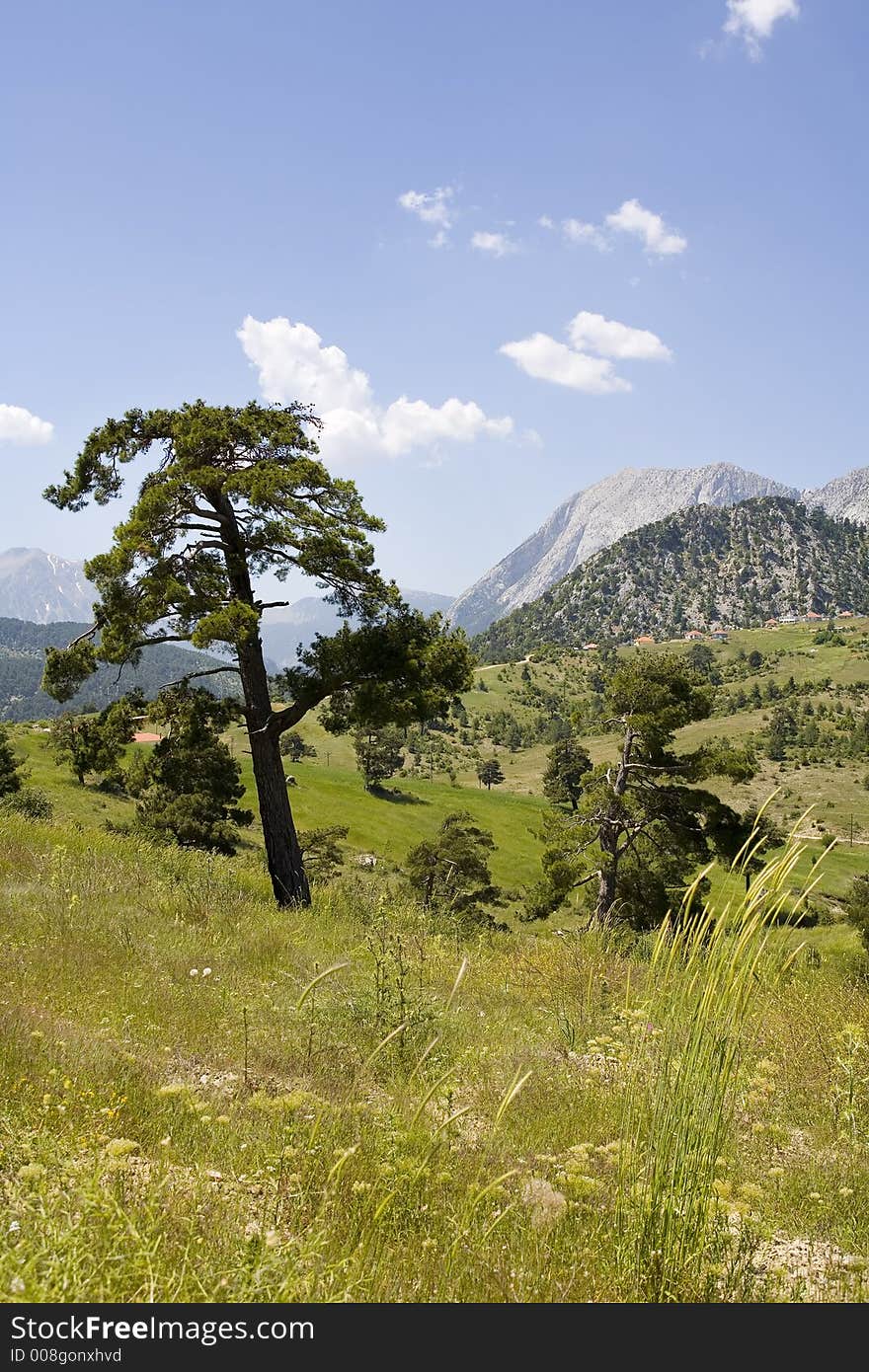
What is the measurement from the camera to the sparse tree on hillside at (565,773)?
377ft

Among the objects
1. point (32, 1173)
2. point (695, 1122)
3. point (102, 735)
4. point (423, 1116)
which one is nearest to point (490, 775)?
point (102, 735)

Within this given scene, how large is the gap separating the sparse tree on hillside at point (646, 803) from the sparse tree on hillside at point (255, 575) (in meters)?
13.0

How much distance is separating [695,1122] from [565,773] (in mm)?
119708

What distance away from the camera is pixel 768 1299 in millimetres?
3154

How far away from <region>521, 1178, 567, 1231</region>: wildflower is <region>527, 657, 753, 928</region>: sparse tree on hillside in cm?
2095

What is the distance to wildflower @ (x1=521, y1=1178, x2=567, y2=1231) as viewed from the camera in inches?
141

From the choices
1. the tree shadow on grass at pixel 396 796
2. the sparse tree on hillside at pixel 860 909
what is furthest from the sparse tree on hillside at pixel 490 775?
the sparse tree on hillside at pixel 860 909

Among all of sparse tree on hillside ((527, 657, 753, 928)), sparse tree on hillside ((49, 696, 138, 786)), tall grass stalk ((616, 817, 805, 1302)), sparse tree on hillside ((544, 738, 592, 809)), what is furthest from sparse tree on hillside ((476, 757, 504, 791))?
tall grass stalk ((616, 817, 805, 1302))

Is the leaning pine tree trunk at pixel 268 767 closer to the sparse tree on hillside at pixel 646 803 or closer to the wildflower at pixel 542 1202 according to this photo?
the wildflower at pixel 542 1202

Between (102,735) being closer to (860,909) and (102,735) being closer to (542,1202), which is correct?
(542,1202)

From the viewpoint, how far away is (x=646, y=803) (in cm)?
2545

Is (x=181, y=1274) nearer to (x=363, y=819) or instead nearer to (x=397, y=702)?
(x=397, y=702)

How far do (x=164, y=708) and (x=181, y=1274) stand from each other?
41.8 ft

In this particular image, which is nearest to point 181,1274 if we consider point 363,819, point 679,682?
point 679,682
